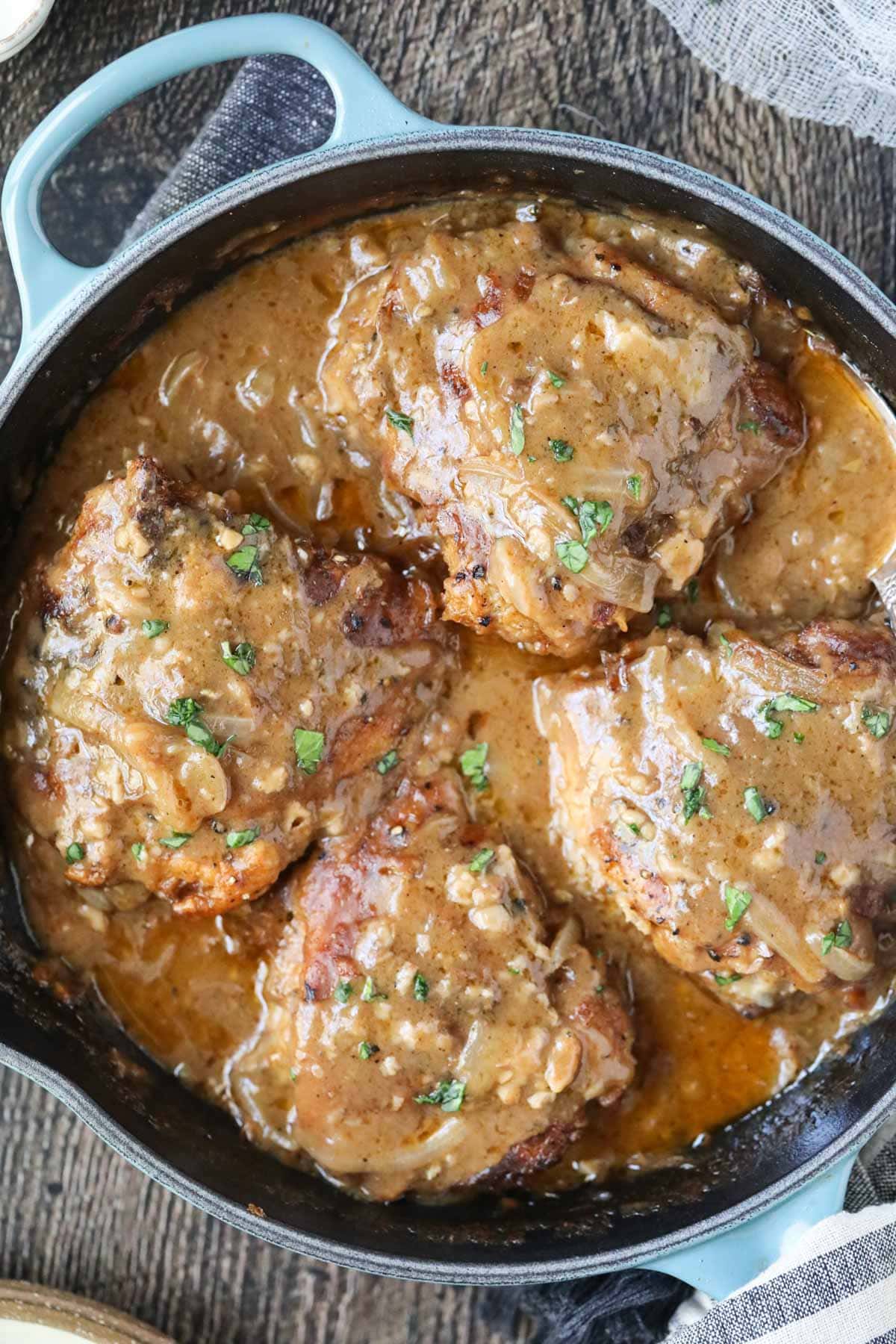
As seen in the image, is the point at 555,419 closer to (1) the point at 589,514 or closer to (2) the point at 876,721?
(1) the point at 589,514

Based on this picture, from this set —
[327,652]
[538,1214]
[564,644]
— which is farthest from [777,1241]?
[327,652]

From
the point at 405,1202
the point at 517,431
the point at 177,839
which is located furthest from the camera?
the point at 405,1202

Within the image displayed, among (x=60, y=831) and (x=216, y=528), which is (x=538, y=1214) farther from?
(x=216, y=528)

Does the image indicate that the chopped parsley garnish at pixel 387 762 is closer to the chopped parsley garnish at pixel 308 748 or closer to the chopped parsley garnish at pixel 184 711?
the chopped parsley garnish at pixel 308 748

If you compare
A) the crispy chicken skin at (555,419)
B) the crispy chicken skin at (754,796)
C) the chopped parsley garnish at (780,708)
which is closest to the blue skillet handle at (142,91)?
the crispy chicken skin at (555,419)

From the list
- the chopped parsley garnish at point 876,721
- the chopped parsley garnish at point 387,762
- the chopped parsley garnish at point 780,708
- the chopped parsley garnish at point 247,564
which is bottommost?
the chopped parsley garnish at point 387,762

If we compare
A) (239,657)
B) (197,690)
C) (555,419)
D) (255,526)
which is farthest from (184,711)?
(555,419)

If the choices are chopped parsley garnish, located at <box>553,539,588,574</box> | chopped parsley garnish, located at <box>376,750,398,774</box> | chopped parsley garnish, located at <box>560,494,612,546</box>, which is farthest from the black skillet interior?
chopped parsley garnish, located at <box>376,750,398,774</box>
